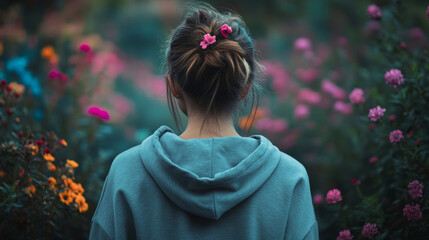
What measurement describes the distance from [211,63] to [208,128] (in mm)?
219

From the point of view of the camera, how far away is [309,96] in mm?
3707

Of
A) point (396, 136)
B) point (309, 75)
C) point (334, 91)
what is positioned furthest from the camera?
point (309, 75)

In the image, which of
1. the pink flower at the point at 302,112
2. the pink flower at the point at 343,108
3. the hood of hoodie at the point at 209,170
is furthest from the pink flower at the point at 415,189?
the pink flower at the point at 302,112

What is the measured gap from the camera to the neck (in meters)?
1.30

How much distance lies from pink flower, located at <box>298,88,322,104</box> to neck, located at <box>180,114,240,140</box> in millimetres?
2524

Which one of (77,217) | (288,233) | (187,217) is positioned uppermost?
(187,217)

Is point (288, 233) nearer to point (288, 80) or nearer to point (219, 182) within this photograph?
point (219, 182)

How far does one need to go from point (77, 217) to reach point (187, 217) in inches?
42.4

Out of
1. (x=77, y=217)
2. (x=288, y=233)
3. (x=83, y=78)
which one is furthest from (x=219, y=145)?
(x=83, y=78)

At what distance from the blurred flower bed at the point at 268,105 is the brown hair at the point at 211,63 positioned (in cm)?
25

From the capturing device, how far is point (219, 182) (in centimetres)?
118

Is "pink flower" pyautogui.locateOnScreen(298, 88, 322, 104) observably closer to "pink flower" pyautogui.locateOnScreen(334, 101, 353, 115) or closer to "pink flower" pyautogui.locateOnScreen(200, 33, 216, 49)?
"pink flower" pyautogui.locateOnScreen(334, 101, 353, 115)

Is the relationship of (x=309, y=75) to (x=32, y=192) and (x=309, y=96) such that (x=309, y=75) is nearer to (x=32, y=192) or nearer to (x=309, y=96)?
(x=309, y=96)

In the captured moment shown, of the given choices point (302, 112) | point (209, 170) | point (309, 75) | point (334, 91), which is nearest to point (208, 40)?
point (209, 170)
